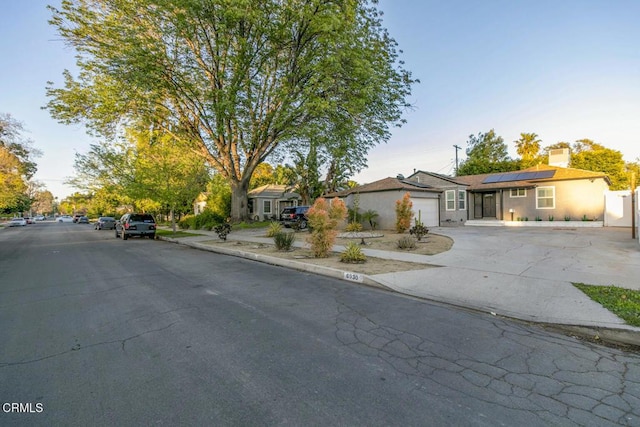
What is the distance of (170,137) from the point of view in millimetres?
23109

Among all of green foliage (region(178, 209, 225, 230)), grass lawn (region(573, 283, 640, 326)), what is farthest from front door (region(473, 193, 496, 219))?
green foliage (region(178, 209, 225, 230))

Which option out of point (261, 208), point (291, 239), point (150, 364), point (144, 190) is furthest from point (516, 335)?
point (261, 208)

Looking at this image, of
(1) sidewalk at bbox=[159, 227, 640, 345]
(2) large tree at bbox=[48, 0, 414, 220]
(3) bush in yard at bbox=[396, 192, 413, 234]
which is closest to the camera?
(1) sidewalk at bbox=[159, 227, 640, 345]

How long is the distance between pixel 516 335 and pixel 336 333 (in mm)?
2515

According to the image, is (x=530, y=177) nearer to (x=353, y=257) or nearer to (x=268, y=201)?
(x=353, y=257)

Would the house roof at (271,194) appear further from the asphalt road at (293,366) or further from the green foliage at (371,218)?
the asphalt road at (293,366)

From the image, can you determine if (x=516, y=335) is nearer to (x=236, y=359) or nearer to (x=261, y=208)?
(x=236, y=359)

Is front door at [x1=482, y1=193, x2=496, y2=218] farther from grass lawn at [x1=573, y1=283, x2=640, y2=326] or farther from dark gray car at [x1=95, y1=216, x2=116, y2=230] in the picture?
dark gray car at [x1=95, y1=216, x2=116, y2=230]

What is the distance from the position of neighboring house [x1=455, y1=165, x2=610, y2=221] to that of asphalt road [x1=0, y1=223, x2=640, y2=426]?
68.2 ft

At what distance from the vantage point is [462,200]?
24422mm

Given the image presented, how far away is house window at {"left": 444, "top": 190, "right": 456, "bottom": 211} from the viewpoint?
78.7ft

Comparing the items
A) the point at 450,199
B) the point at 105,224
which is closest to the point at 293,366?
the point at 450,199

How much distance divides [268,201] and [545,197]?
85.8 feet

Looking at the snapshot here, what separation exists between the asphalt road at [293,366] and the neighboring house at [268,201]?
94.7 feet
